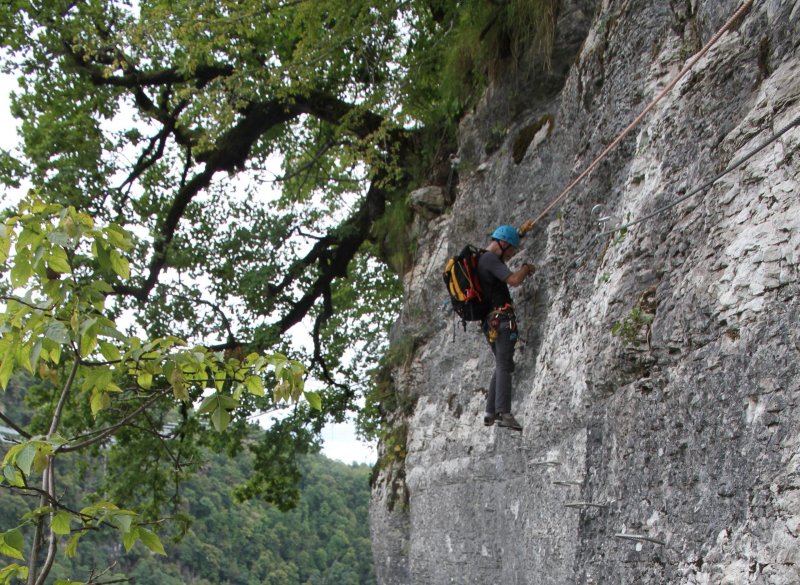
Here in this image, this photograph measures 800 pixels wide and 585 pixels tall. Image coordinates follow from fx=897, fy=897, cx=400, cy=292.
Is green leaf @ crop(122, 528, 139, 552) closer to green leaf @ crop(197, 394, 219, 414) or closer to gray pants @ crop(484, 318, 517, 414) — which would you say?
green leaf @ crop(197, 394, 219, 414)

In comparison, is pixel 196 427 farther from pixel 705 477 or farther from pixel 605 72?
pixel 705 477

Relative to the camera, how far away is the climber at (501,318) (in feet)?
22.9

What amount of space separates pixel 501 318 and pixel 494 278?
340 mm

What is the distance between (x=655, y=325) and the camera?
4285 millimetres

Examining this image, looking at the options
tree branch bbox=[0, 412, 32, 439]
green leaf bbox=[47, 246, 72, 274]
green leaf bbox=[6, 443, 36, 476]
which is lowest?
green leaf bbox=[6, 443, 36, 476]

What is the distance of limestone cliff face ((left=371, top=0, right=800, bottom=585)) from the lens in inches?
131

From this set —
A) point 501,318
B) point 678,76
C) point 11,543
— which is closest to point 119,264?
point 11,543

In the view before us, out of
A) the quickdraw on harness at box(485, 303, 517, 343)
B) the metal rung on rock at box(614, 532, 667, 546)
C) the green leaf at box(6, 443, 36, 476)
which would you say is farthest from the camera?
the quickdraw on harness at box(485, 303, 517, 343)

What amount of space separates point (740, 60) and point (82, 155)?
11.9 metres

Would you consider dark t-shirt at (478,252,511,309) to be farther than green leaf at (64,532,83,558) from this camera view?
Yes

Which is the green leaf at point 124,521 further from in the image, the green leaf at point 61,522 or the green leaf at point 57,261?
the green leaf at point 57,261

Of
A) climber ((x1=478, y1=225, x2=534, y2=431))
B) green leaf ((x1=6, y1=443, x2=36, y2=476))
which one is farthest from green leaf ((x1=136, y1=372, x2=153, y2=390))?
climber ((x1=478, y1=225, x2=534, y2=431))

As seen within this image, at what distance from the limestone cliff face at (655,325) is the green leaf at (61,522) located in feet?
7.56

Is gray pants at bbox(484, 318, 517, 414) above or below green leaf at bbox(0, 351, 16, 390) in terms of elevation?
above
